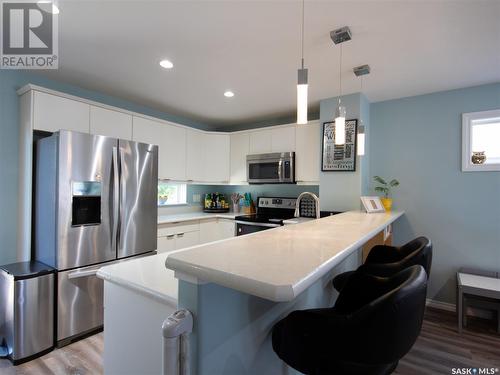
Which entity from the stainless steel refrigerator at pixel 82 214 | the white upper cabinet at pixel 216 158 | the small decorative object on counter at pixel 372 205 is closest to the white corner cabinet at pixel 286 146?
the white upper cabinet at pixel 216 158

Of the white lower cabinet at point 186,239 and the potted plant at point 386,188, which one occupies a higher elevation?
the potted plant at point 386,188

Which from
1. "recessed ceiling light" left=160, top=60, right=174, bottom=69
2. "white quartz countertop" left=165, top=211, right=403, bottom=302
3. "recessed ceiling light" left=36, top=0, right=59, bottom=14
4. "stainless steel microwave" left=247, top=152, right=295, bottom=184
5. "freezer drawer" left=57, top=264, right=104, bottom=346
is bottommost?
"freezer drawer" left=57, top=264, right=104, bottom=346

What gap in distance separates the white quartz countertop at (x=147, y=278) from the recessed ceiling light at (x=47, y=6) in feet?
5.28

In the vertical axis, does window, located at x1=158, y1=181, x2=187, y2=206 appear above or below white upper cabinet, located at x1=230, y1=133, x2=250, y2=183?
below

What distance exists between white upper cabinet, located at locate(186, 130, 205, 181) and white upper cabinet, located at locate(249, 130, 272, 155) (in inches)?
30.5

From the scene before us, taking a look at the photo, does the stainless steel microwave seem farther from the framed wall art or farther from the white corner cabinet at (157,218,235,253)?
the white corner cabinet at (157,218,235,253)

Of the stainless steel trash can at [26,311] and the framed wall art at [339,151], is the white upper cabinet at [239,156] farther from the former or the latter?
the stainless steel trash can at [26,311]

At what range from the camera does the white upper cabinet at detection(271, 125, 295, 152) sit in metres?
3.52

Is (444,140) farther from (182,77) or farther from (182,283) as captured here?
(182,283)

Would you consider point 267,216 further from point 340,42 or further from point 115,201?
point 340,42

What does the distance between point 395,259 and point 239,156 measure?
2756mm

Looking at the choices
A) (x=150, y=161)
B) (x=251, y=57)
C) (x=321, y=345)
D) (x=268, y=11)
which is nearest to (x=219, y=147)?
(x=150, y=161)

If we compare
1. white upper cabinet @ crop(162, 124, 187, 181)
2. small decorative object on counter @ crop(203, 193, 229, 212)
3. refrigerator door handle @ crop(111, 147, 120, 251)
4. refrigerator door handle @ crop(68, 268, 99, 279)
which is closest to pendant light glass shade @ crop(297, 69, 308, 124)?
refrigerator door handle @ crop(111, 147, 120, 251)

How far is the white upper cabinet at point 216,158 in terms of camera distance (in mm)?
4043
